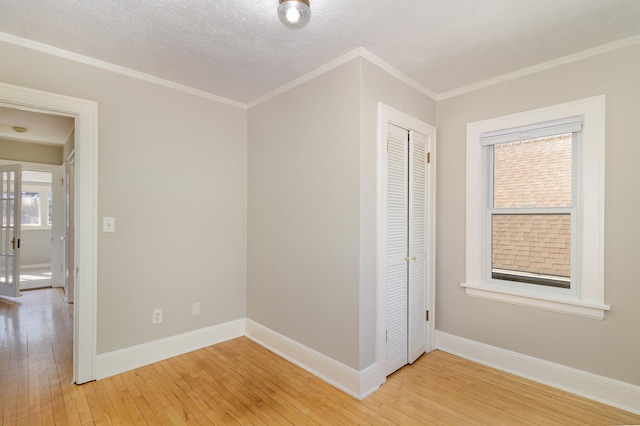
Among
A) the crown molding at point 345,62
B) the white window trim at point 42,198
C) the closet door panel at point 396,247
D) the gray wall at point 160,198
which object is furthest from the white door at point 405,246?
the white window trim at point 42,198

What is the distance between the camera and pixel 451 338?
2.97 metres

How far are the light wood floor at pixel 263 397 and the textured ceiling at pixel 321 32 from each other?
8.36ft

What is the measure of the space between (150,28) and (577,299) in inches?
142

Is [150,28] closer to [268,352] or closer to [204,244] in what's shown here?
[204,244]

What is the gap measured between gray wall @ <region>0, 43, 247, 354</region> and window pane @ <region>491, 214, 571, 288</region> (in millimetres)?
2580

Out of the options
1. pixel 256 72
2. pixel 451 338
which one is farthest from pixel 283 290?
pixel 256 72

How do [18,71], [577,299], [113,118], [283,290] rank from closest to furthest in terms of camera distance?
[18,71] < [577,299] < [113,118] < [283,290]

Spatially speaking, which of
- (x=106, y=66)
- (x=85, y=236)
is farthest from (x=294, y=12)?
(x=85, y=236)

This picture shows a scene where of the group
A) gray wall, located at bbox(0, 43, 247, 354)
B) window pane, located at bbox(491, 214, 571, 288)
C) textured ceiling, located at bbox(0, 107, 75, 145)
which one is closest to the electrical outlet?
gray wall, located at bbox(0, 43, 247, 354)

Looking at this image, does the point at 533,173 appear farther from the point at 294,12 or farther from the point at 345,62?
the point at 294,12

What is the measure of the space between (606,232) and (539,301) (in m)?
0.70

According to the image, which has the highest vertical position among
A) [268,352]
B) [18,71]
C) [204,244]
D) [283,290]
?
[18,71]

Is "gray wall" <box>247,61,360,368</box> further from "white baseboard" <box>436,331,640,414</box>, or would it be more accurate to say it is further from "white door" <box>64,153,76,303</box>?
"white door" <box>64,153,76,303</box>

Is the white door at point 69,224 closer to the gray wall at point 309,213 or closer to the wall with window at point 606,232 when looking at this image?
the gray wall at point 309,213
